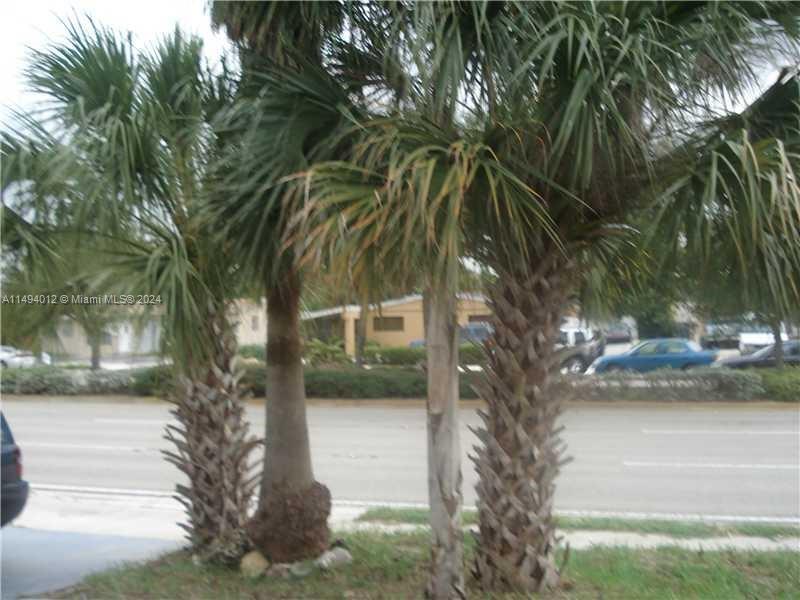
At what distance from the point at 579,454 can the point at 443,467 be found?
Answer: 9.15 metres

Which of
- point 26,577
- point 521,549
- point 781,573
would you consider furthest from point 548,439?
point 26,577

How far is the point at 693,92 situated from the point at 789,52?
580 mm

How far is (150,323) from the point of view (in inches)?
191

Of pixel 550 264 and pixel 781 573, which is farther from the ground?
pixel 550 264

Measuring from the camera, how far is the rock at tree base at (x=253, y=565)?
20.2 feet

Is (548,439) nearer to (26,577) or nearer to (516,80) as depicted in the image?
(516,80)

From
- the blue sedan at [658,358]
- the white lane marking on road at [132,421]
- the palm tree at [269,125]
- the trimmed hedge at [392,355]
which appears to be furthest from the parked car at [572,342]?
the trimmed hedge at [392,355]

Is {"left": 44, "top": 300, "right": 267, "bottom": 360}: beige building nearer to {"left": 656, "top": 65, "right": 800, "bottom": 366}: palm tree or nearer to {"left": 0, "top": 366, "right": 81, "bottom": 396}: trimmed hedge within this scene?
{"left": 656, "top": 65, "right": 800, "bottom": 366}: palm tree

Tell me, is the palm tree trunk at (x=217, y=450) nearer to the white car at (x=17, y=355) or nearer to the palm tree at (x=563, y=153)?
the white car at (x=17, y=355)

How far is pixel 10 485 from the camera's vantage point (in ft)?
22.2

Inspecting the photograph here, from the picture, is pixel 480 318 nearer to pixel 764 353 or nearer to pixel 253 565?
pixel 253 565

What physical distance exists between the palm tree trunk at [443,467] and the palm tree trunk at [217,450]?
1.86 metres

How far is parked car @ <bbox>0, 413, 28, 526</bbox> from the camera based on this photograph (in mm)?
6719

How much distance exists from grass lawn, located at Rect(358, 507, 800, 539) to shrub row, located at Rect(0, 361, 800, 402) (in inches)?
297
